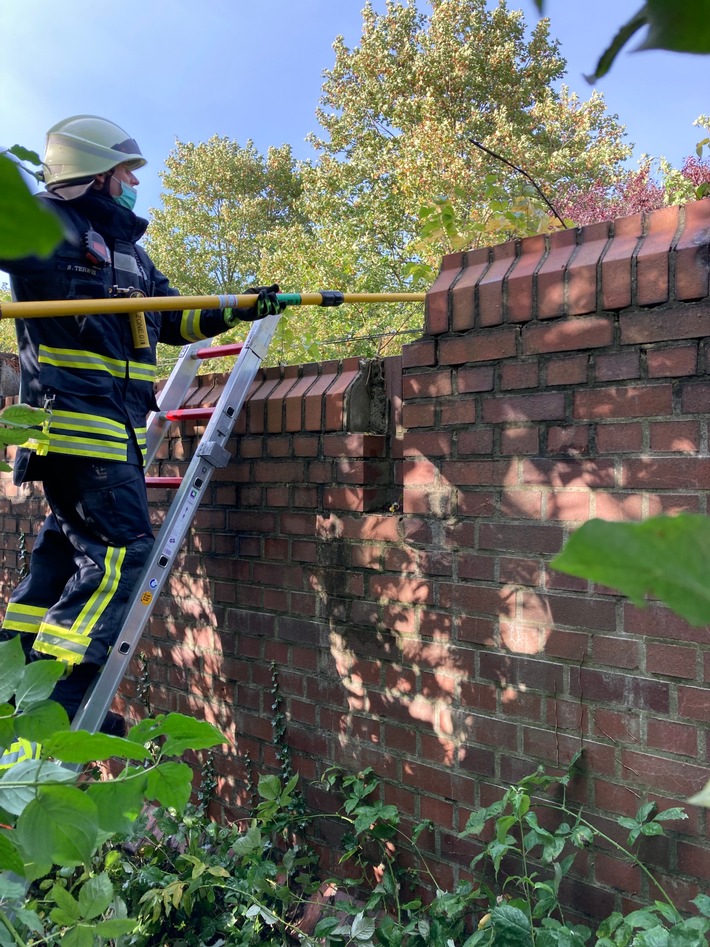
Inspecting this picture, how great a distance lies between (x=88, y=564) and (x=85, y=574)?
5cm

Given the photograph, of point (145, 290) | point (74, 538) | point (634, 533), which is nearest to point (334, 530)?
point (74, 538)

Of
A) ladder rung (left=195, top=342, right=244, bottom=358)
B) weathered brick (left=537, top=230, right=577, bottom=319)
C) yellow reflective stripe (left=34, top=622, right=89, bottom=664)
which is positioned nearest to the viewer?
weathered brick (left=537, top=230, right=577, bottom=319)

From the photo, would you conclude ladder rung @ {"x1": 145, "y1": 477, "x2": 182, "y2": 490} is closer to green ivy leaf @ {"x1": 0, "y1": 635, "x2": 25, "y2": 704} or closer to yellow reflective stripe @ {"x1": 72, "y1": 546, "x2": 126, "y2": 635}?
yellow reflective stripe @ {"x1": 72, "y1": 546, "x2": 126, "y2": 635}

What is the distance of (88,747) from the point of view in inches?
25.5

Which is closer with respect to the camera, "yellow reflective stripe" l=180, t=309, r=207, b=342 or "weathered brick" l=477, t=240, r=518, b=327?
"weathered brick" l=477, t=240, r=518, b=327

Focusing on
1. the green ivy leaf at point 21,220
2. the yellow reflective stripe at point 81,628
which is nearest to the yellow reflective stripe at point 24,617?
the yellow reflective stripe at point 81,628

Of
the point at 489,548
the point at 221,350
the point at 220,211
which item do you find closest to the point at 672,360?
the point at 489,548

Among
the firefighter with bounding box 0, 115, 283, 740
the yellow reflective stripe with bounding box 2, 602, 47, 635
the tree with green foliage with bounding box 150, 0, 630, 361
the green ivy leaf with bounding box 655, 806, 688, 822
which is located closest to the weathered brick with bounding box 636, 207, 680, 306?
the green ivy leaf with bounding box 655, 806, 688, 822

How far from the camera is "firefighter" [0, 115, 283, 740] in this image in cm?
258

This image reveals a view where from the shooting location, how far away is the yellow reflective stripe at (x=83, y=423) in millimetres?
2584

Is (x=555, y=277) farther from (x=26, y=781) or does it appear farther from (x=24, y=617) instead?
(x=24, y=617)

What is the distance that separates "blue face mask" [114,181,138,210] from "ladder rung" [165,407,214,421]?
29.1 inches

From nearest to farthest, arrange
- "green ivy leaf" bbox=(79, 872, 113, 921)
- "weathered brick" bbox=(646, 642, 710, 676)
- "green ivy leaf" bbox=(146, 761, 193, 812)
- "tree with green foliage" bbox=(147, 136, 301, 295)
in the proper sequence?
"green ivy leaf" bbox=(146, 761, 193, 812) < "green ivy leaf" bbox=(79, 872, 113, 921) < "weathered brick" bbox=(646, 642, 710, 676) < "tree with green foliage" bbox=(147, 136, 301, 295)

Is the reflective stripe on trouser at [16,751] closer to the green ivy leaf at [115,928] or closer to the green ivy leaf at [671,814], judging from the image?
the green ivy leaf at [115,928]
